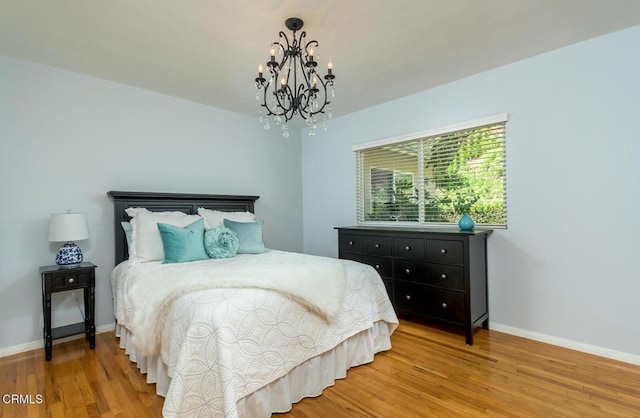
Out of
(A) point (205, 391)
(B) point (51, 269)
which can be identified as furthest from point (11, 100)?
(A) point (205, 391)

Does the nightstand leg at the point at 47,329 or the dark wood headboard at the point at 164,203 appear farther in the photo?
the dark wood headboard at the point at 164,203

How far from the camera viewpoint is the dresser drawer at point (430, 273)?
9.31 feet

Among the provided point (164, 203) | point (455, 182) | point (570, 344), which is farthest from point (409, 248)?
point (164, 203)

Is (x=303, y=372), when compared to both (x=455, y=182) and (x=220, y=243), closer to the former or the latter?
(x=220, y=243)

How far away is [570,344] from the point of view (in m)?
2.66

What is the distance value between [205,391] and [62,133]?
2.80 metres

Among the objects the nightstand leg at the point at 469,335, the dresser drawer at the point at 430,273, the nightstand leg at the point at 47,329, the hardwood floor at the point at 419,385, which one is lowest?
the hardwood floor at the point at 419,385

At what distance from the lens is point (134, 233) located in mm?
2910

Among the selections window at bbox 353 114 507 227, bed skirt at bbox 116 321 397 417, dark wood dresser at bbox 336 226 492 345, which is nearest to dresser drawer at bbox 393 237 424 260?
dark wood dresser at bbox 336 226 492 345

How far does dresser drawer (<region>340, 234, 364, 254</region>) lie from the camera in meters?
3.62

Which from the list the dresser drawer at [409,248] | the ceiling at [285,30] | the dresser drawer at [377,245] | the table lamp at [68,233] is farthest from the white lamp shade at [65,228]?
the dresser drawer at [409,248]

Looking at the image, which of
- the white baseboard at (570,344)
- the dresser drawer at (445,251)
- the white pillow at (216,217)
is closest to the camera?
the white baseboard at (570,344)

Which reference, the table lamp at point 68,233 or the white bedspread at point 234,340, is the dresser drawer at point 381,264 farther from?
the table lamp at point 68,233

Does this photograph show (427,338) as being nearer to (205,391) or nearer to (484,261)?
(484,261)
